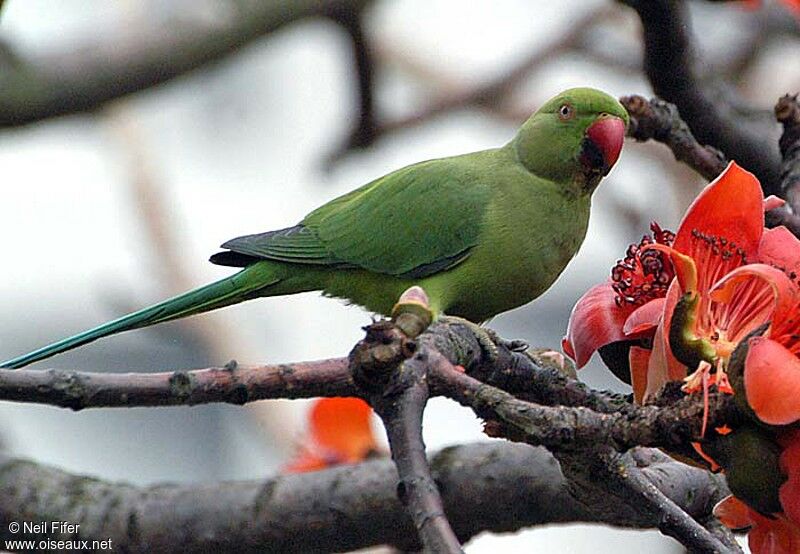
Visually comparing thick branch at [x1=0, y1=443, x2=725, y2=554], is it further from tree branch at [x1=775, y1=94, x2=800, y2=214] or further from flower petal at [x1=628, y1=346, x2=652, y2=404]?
flower petal at [x1=628, y1=346, x2=652, y2=404]

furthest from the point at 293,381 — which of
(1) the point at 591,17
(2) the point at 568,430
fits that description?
(1) the point at 591,17

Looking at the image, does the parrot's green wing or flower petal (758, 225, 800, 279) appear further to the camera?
the parrot's green wing

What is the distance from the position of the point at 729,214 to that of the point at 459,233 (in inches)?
45.6

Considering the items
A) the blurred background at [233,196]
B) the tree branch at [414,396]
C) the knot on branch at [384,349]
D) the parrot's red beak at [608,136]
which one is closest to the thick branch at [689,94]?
the parrot's red beak at [608,136]

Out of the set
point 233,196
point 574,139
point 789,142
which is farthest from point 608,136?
point 233,196

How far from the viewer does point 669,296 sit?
3.59 feet

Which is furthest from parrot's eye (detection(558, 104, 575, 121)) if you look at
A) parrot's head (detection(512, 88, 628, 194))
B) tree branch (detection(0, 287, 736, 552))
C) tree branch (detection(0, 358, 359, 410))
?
tree branch (detection(0, 358, 359, 410))

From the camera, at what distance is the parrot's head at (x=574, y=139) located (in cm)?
224

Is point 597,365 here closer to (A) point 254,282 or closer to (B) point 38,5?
(B) point 38,5

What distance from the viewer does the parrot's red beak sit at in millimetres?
2195

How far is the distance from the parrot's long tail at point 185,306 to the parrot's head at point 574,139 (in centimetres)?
59

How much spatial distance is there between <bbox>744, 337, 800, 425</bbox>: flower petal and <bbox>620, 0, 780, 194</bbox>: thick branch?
2.56ft

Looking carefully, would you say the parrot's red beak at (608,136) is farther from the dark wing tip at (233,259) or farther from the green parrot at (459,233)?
the dark wing tip at (233,259)

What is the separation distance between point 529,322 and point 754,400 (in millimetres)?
6215
